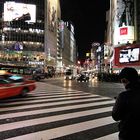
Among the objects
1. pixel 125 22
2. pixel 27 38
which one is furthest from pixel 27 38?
A: pixel 125 22

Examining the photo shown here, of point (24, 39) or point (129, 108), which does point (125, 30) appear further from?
point (129, 108)

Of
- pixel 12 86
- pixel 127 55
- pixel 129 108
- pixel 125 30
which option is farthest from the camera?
pixel 125 30

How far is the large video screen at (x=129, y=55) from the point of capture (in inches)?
2377

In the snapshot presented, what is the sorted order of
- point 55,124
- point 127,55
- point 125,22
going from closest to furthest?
point 55,124 → point 127,55 → point 125,22

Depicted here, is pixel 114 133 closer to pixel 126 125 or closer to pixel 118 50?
pixel 126 125

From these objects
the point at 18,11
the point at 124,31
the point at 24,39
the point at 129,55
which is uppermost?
the point at 18,11

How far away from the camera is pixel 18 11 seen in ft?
341

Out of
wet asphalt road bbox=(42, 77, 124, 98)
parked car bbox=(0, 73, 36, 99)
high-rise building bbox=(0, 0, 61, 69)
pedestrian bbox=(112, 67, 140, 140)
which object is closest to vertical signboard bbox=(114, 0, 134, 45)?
wet asphalt road bbox=(42, 77, 124, 98)

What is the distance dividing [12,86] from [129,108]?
43.3 feet

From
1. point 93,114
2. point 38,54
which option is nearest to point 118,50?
point 93,114

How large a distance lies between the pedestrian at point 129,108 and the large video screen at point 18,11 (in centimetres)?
10008

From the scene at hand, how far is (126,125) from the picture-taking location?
13.2 feet

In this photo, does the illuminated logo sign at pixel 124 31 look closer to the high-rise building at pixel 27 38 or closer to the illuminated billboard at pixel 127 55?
the illuminated billboard at pixel 127 55

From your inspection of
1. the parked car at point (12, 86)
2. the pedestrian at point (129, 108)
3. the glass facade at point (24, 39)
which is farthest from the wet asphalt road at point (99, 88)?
the glass facade at point (24, 39)
